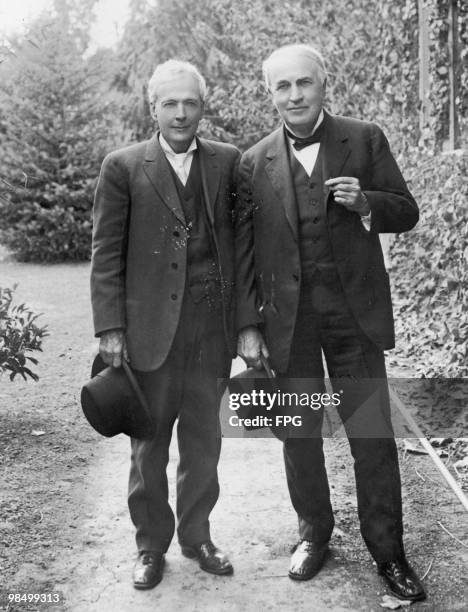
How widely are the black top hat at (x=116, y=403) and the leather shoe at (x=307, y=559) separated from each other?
820 millimetres

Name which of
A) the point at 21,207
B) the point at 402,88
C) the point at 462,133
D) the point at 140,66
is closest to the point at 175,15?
the point at 140,66

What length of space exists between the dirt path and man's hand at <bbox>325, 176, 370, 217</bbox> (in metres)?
1.52

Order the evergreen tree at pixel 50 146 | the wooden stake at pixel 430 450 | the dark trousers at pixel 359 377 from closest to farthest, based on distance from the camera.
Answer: the dark trousers at pixel 359 377 → the wooden stake at pixel 430 450 → the evergreen tree at pixel 50 146

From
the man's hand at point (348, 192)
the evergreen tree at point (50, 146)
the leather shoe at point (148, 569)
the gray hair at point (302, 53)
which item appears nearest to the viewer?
the man's hand at point (348, 192)

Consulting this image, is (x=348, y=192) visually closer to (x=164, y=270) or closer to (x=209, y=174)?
(x=209, y=174)

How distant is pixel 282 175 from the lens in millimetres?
3045

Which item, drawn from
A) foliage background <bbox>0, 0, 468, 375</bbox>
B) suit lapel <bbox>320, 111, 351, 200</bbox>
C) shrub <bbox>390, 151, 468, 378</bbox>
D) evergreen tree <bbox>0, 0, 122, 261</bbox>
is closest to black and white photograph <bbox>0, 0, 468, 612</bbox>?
suit lapel <bbox>320, 111, 351, 200</bbox>

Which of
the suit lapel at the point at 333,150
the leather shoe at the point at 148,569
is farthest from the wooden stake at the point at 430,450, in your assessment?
the suit lapel at the point at 333,150

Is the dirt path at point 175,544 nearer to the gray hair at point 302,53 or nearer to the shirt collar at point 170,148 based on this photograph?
the shirt collar at point 170,148

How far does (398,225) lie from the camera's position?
120 inches

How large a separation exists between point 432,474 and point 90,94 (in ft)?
39.7

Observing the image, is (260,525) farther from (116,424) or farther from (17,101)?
(17,101)

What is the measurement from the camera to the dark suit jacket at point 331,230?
119 inches

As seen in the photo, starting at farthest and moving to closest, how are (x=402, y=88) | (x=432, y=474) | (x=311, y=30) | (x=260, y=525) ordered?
1. (x=311, y=30)
2. (x=402, y=88)
3. (x=432, y=474)
4. (x=260, y=525)
